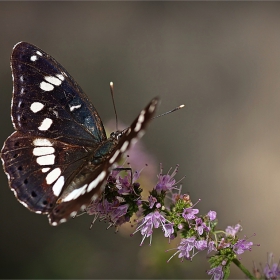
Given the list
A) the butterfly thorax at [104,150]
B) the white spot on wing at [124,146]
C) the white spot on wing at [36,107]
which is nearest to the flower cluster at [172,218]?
the butterfly thorax at [104,150]

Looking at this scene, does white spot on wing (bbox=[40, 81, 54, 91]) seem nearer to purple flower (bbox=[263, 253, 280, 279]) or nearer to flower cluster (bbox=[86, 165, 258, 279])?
flower cluster (bbox=[86, 165, 258, 279])

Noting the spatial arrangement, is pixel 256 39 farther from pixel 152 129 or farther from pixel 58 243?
pixel 58 243

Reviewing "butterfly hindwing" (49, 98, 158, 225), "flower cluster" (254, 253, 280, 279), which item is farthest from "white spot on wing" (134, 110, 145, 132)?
"flower cluster" (254, 253, 280, 279)

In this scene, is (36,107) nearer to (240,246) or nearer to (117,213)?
(117,213)

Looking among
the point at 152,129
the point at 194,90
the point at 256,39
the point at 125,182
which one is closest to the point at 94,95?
the point at 152,129

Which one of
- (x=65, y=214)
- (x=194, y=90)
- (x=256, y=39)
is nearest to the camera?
(x=65, y=214)

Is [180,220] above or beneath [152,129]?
→ above
